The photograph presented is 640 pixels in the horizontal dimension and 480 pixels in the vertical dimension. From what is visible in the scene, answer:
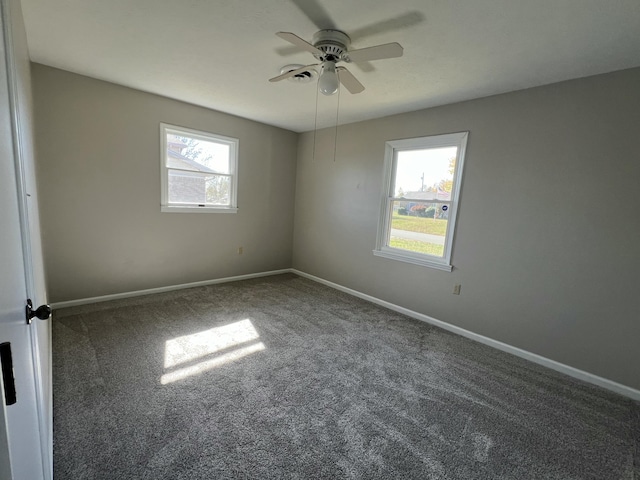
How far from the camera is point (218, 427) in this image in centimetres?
172

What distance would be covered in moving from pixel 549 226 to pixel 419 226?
130cm

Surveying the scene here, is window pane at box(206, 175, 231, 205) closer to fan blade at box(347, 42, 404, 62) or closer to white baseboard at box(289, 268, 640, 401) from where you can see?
white baseboard at box(289, 268, 640, 401)

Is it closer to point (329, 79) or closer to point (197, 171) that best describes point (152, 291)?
point (197, 171)

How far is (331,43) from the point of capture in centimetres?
199

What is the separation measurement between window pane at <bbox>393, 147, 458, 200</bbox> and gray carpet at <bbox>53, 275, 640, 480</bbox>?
1.65 metres

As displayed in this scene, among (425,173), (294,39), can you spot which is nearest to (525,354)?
(425,173)

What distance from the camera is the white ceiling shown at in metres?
1.73

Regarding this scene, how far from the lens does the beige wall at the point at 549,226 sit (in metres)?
2.28

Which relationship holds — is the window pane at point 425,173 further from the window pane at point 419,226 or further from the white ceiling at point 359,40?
the white ceiling at point 359,40

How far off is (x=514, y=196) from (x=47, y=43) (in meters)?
4.34

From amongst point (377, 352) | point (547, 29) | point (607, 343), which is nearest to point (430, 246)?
point (377, 352)

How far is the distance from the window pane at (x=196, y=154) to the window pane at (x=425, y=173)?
8.31 feet

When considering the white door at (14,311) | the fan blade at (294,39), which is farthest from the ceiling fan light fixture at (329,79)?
the white door at (14,311)

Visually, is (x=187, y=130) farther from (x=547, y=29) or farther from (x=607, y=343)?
(x=607, y=343)
